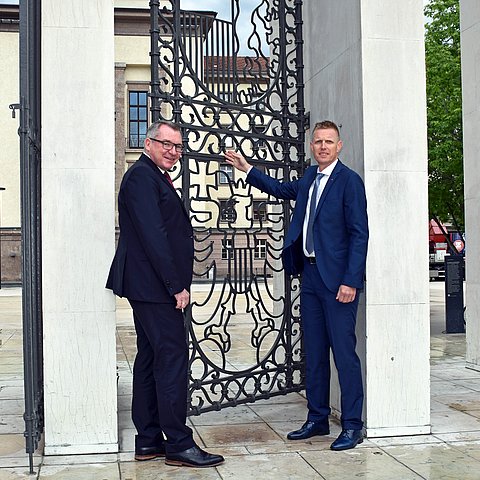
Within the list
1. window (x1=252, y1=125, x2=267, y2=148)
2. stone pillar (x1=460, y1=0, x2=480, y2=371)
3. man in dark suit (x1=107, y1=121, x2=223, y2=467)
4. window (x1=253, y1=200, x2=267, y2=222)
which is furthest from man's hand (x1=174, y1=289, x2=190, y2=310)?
stone pillar (x1=460, y1=0, x2=480, y2=371)

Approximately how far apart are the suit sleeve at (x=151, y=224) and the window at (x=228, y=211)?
163 centimetres

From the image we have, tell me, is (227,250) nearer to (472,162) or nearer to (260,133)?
(260,133)

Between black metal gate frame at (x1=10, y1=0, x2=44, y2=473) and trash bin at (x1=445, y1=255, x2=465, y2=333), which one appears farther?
trash bin at (x1=445, y1=255, x2=465, y2=333)

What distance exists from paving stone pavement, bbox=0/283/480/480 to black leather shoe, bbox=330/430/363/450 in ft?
0.18

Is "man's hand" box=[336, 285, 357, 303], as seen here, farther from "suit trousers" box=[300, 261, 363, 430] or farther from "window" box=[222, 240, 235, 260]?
"window" box=[222, 240, 235, 260]

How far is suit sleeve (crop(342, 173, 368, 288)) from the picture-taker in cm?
598

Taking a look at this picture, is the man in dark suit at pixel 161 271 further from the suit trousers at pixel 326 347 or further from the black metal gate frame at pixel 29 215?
the suit trousers at pixel 326 347

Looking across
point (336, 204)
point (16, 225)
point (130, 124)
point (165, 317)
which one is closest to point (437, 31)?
point (336, 204)

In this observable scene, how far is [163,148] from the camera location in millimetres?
5668

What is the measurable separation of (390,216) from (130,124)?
38.7 metres

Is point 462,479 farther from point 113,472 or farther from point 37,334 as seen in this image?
point 37,334

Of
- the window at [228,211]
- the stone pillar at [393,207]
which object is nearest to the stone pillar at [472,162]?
the stone pillar at [393,207]

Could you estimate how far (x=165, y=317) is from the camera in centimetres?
555

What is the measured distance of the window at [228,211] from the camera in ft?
23.2
